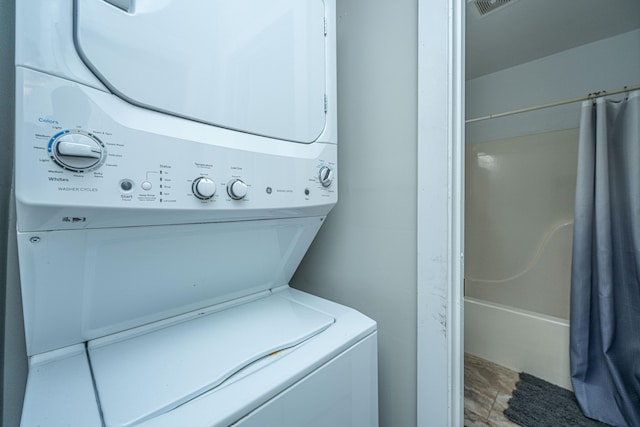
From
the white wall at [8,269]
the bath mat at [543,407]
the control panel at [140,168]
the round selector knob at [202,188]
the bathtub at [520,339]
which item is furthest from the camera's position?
the bathtub at [520,339]

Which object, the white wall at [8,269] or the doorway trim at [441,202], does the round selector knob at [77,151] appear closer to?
the white wall at [8,269]

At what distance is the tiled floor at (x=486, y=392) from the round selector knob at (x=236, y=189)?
2.01 m

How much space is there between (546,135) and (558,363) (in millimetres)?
1927

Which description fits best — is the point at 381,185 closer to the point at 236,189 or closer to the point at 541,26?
the point at 236,189

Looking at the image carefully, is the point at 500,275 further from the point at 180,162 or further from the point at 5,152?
the point at 5,152

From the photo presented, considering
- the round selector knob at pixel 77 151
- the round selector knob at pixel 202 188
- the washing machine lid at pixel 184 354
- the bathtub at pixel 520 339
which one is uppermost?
the round selector knob at pixel 77 151

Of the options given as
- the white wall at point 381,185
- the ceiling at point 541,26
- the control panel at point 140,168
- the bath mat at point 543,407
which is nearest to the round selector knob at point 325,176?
the control panel at point 140,168

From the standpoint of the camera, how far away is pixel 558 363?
1896 mm

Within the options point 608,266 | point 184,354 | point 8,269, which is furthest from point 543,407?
point 8,269

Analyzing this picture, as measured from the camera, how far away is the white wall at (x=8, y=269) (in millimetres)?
724

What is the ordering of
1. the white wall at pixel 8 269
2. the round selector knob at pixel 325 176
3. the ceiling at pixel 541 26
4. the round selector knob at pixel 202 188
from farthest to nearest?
the ceiling at pixel 541 26
the round selector knob at pixel 325 176
the white wall at pixel 8 269
the round selector knob at pixel 202 188

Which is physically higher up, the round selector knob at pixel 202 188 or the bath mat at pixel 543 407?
the round selector knob at pixel 202 188

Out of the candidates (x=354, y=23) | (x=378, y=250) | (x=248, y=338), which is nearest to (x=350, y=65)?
(x=354, y=23)

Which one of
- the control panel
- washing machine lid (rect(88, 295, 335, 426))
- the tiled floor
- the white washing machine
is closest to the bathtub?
the tiled floor
